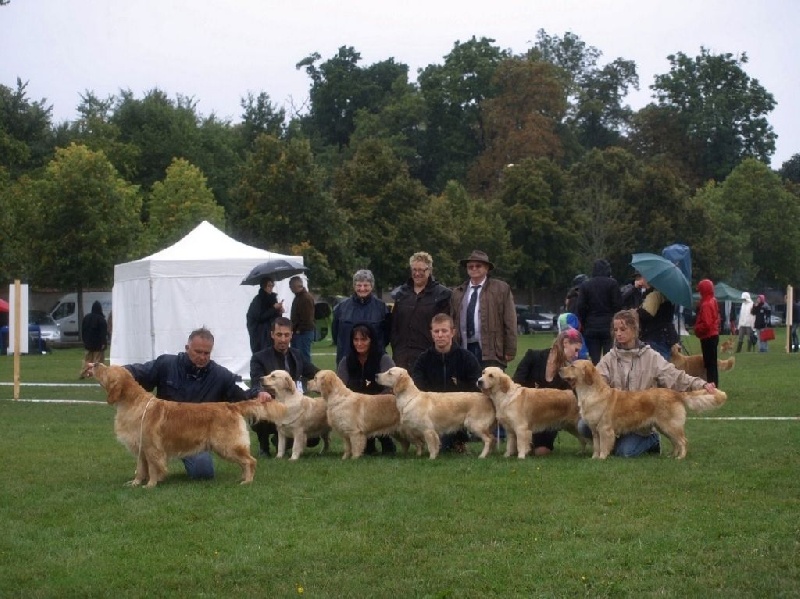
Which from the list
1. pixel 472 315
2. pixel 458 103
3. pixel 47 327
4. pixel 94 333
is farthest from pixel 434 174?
pixel 472 315

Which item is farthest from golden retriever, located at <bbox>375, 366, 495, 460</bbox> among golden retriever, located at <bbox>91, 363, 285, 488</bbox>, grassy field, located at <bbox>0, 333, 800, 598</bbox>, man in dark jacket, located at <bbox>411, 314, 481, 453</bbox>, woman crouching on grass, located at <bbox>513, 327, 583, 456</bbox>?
golden retriever, located at <bbox>91, 363, 285, 488</bbox>

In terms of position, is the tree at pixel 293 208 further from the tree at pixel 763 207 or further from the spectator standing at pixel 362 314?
the tree at pixel 763 207

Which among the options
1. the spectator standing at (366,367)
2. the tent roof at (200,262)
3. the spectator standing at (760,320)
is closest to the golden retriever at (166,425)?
the spectator standing at (366,367)

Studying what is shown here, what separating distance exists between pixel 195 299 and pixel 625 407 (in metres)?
13.0

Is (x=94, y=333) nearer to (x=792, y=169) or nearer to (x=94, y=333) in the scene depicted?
(x=94, y=333)

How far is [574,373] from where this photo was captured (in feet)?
31.7

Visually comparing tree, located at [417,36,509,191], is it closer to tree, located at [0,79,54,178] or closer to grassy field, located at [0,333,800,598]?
tree, located at [0,79,54,178]

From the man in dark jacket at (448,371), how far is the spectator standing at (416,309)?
0.25 m

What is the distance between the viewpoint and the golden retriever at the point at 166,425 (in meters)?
8.70

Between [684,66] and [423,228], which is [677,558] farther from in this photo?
[684,66]

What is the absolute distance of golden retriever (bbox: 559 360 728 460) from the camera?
31.4ft

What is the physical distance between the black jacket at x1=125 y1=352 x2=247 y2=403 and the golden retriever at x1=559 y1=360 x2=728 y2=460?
8.73 ft

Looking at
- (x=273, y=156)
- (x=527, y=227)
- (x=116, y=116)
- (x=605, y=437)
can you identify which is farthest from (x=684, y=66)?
(x=605, y=437)

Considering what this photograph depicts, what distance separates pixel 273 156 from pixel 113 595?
1552 inches
